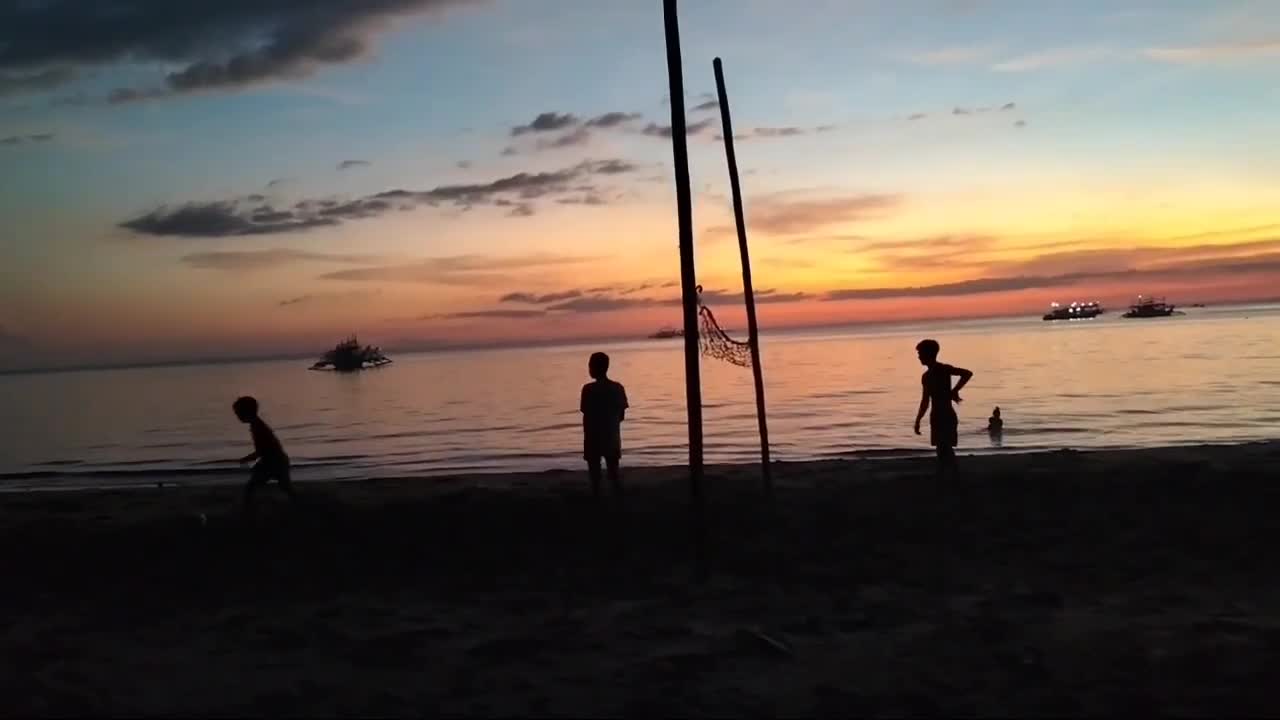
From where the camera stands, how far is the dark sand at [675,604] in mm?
6078

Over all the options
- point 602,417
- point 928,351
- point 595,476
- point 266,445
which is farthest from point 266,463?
point 928,351

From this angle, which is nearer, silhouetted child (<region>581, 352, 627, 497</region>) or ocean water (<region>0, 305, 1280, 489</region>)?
silhouetted child (<region>581, 352, 627, 497</region>)

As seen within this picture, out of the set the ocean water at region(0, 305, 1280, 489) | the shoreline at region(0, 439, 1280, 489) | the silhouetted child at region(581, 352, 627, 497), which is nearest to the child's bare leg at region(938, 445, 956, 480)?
the silhouetted child at region(581, 352, 627, 497)

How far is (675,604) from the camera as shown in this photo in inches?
324

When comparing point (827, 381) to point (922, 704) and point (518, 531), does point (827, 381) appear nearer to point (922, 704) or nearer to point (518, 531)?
point (518, 531)

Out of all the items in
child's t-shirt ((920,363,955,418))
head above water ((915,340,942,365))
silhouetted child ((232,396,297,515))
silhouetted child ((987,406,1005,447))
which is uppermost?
head above water ((915,340,942,365))

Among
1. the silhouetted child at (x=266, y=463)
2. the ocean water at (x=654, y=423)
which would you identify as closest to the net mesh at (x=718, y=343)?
the silhouetted child at (x=266, y=463)

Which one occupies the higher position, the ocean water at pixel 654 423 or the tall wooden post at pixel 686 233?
the tall wooden post at pixel 686 233

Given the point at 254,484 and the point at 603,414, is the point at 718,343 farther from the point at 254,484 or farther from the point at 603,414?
the point at 254,484

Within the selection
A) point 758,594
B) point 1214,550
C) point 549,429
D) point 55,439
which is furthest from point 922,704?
point 55,439

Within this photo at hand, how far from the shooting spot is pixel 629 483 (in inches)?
650

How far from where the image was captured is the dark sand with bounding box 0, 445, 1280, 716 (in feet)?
19.9

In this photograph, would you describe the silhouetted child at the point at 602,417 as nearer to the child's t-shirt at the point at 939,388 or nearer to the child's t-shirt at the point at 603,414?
the child's t-shirt at the point at 603,414

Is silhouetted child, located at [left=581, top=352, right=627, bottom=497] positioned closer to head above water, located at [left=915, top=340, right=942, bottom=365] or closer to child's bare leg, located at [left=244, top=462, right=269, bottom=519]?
head above water, located at [left=915, top=340, right=942, bottom=365]
